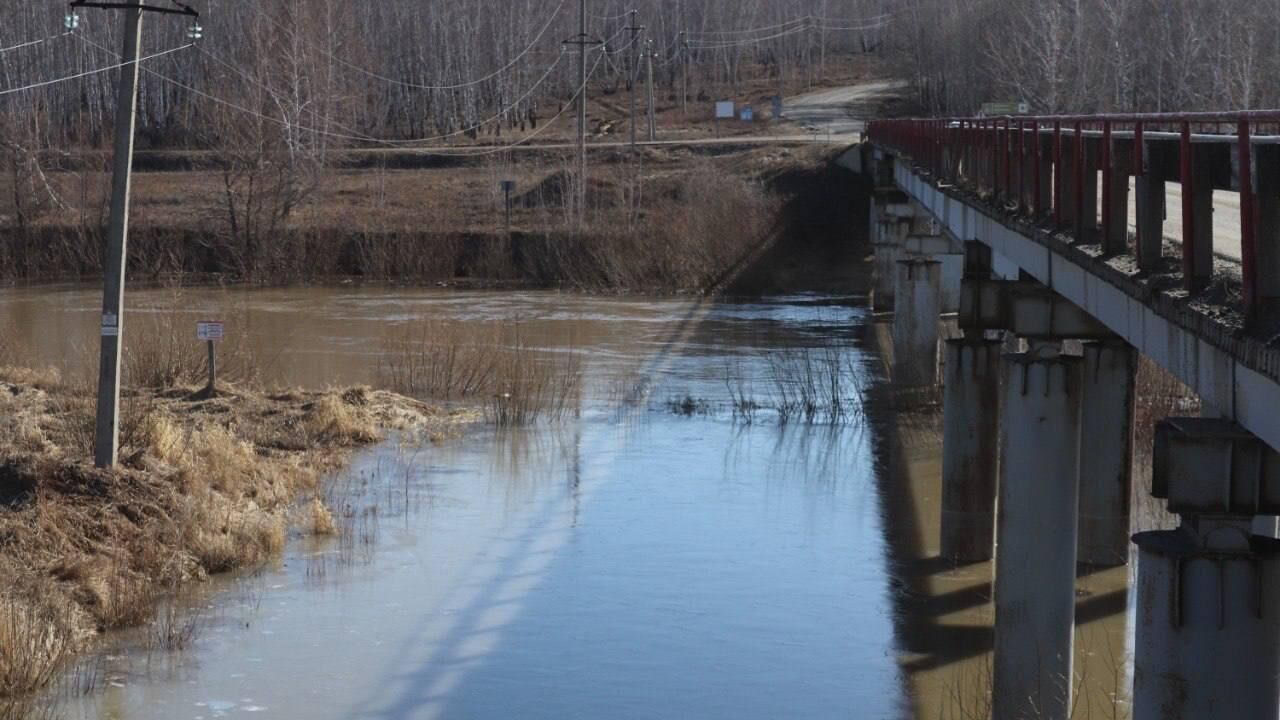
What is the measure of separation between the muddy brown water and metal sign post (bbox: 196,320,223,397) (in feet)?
8.22

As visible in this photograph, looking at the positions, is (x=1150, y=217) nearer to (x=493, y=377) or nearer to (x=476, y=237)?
(x=493, y=377)

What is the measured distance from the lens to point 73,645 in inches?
513

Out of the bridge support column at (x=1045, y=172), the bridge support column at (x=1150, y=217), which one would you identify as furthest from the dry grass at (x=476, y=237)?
the bridge support column at (x=1150, y=217)

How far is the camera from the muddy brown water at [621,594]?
41.8 feet

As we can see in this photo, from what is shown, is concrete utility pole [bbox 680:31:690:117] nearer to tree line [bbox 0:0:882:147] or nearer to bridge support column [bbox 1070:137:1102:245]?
tree line [bbox 0:0:882:147]

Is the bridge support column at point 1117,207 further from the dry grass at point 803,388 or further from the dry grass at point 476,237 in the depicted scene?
the dry grass at point 476,237

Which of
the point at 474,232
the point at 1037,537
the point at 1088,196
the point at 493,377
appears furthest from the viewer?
the point at 474,232

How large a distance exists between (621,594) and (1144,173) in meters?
7.53

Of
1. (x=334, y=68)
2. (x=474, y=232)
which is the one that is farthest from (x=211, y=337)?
(x=334, y=68)

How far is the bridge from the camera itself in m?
7.57

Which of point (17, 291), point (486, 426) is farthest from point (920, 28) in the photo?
point (486, 426)

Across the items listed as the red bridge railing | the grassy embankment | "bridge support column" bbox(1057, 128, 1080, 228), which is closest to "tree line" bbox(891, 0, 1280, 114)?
the grassy embankment

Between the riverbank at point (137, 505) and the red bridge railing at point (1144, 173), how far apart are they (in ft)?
24.5

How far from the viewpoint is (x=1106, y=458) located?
1723 centimetres
